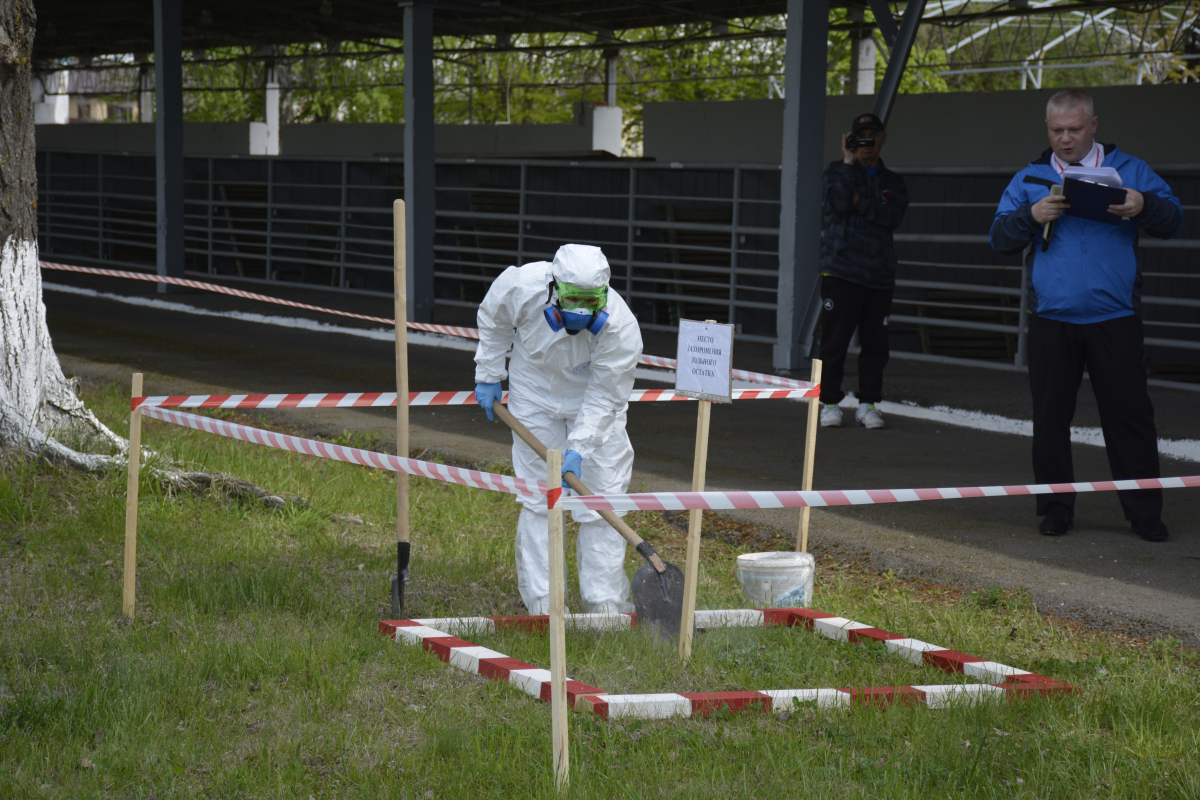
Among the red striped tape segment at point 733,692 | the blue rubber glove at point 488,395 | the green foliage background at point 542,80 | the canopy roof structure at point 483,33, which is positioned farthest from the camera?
the green foliage background at point 542,80

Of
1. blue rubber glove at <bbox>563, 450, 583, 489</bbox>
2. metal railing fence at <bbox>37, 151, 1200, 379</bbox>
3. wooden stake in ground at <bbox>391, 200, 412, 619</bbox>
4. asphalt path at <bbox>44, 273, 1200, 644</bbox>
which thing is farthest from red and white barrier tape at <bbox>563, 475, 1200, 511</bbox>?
metal railing fence at <bbox>37, 151, 1200, 379</bbox>

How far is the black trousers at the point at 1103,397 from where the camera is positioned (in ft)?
19.0

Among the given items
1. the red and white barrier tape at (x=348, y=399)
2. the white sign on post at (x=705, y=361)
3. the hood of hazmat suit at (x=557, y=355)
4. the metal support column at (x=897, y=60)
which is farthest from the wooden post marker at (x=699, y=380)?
the metal support column at (x=897, y=60)

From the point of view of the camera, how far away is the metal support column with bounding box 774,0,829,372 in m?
11.2

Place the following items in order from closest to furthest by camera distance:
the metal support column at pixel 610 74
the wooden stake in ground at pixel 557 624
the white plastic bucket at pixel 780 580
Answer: the wooden stake in ground at pixel 557 624, the white plastic bucket at pixel 780 580, the metal support column at pixel 610 74

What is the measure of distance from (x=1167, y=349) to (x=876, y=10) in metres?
4.15

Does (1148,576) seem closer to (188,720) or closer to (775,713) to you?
(775,713)

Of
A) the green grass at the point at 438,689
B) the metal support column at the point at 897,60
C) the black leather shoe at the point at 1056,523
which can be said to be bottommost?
the green grass at the point at 438,689

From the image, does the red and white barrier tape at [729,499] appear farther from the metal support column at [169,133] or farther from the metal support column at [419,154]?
the metal support column at [169,133]

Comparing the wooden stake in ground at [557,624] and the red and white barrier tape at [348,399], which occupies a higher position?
the red and white barrier tape at [348,399]

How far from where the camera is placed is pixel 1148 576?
5.43 m

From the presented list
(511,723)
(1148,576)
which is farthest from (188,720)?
(1148,576)

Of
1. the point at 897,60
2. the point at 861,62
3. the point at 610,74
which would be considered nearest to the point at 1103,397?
the point at 897,60

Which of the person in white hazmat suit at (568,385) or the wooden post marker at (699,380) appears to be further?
the person in white hazmat suit at (568,385)
